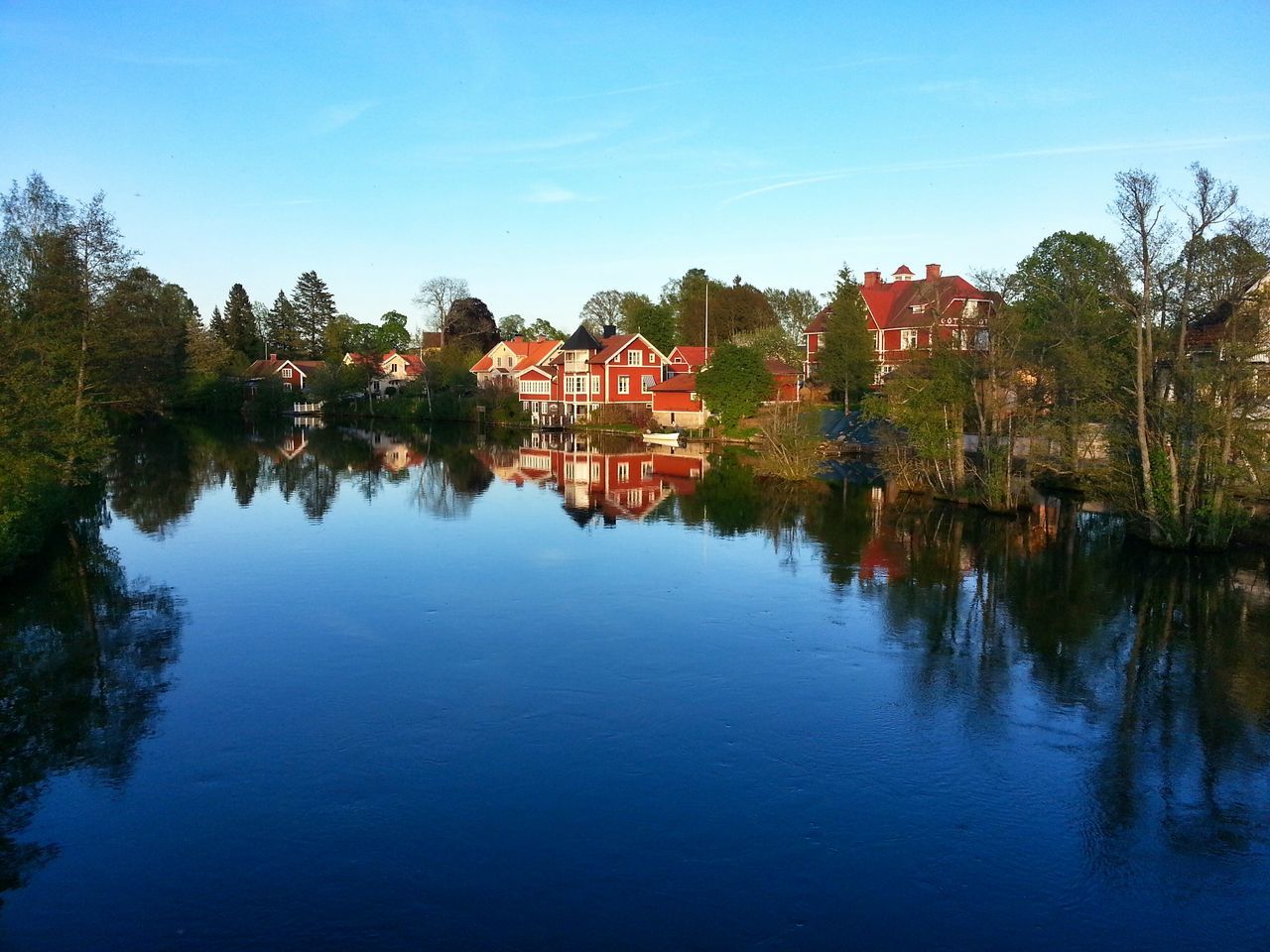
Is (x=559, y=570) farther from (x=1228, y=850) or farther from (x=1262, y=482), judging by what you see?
(x=1262, y=482)

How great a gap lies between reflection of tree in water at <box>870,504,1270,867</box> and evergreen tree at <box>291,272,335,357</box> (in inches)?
3484

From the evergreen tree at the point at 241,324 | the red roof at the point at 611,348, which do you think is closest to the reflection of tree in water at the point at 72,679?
the red roof at the point at 611,348

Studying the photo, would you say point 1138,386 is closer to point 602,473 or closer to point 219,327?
point 602,473

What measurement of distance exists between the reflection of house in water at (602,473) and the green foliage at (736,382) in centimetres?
399

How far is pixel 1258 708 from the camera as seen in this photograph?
40.3 feet

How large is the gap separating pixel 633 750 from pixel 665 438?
38679mm

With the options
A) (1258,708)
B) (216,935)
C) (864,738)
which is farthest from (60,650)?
(1258,708)

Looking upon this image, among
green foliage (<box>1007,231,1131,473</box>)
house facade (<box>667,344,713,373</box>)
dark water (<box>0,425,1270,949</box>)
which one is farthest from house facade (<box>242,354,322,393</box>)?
green foliage (<box>1007,231,1131,473</box>)

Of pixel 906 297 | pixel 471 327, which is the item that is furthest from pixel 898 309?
pixel 471 327

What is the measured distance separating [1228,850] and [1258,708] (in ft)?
14.5

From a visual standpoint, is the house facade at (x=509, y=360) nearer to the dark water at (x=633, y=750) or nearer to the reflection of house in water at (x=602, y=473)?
the reflection of house in water at (x=602, y=473)

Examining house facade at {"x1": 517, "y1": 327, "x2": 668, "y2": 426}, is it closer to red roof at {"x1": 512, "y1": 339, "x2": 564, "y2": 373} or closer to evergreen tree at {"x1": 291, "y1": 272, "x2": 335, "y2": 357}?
red roof at {"x1": 512, "y1": 339, "x2": 564, "y2": 373}

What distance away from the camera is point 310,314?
10125cm

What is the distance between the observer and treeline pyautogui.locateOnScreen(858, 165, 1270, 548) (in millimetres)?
19938
